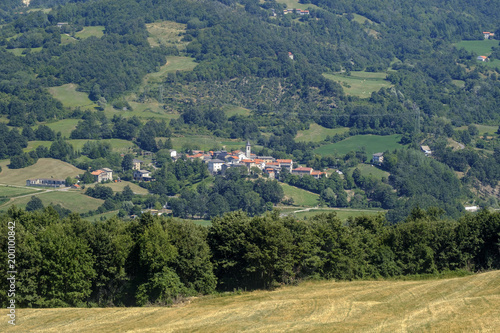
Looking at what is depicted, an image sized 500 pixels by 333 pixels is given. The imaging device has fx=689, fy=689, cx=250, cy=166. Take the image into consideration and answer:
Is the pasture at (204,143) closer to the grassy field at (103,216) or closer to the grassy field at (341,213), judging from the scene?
the grassy field at (103,216)

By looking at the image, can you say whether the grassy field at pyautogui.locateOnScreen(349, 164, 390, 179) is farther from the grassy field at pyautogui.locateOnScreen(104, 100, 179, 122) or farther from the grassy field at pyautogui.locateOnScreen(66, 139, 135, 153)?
the grassy field at pyautogui.locateOnScreen(104, 100, 179, 122)

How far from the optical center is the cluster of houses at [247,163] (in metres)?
138

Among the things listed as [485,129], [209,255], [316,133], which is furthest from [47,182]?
[485,129]

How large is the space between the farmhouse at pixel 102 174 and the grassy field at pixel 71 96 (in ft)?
131

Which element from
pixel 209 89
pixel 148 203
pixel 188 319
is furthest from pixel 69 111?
pixel 188 319

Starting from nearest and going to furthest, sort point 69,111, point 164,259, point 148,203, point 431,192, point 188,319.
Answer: point 188,319 < point 164,259 < point 148,203 < point 431,192 < point 69,111

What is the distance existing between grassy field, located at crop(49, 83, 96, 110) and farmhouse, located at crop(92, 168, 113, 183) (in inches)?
1572

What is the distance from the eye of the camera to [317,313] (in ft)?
103

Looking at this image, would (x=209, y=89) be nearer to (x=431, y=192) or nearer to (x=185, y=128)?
(x=185, y=128)

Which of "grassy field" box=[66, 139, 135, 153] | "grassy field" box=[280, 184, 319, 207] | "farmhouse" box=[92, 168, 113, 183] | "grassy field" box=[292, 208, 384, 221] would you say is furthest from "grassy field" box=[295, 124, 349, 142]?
"farmhouse" box=[92, 168, 113, 183]

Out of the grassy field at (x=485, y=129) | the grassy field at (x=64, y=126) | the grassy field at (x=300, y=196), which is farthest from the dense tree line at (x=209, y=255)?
the grassy field at (x=485, y=129)

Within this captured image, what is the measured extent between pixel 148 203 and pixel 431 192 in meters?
52.0

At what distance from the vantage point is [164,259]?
38.3 metres

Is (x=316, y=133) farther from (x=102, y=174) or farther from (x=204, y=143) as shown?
(x=102, y=174)
